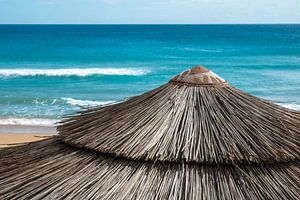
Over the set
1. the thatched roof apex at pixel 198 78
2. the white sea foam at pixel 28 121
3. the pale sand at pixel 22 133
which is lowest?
the pale sand at pixel 22 133

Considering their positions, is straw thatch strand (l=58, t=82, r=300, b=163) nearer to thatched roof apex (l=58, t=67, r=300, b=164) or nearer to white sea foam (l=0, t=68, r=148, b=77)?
thatched roof apex (l=58, t=67, r=300, b=164)

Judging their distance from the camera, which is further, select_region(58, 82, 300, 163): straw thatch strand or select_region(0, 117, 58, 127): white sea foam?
select_region(0, 117, 58, 127): white sea foam

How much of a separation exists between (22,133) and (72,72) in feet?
50.9

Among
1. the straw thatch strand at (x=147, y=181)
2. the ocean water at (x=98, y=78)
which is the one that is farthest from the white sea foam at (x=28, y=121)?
the straw thatch strand at (x=147, y=181)

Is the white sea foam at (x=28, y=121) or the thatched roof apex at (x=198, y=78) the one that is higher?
the thatched roof apex at (x=198, y=78)

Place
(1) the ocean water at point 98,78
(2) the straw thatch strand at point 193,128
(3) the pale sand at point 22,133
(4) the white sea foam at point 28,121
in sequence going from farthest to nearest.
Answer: (1) the ocean water at point 98,78, (4) the white sea foam at point 28,121, (3) the pale sand at point 22,133, (2) the straw thatch strand at point 193,128

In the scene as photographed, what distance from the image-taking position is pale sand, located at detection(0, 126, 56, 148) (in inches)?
467

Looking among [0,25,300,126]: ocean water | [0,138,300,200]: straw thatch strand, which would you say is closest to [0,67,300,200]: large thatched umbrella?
[0,138,300,200]: straw thatch strand

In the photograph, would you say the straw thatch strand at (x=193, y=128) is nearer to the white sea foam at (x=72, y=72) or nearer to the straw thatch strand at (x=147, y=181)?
the straw thatch strand at (x=147, y=181)

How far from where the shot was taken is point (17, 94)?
791 inches

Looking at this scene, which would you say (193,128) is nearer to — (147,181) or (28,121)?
(147,181)

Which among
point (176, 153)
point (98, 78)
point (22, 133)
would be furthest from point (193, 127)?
point (98, 78)

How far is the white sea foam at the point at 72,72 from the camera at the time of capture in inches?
1072

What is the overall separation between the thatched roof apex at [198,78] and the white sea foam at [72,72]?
23.6 m
